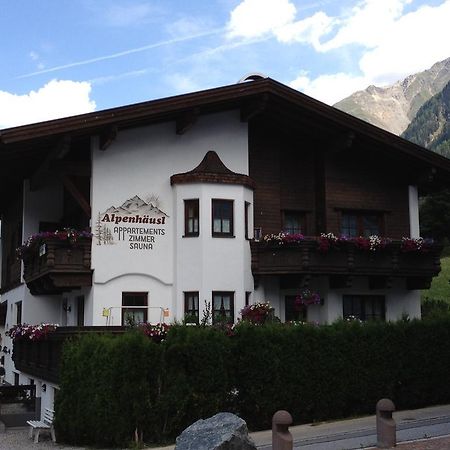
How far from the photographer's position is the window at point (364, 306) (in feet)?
73.3

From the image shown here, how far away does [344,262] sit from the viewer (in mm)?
20844

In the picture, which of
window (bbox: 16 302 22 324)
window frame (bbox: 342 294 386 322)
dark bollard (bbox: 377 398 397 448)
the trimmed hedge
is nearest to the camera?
dark bollard (bbox: 377 398 397 448)

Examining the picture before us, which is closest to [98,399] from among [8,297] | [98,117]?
[98,117]

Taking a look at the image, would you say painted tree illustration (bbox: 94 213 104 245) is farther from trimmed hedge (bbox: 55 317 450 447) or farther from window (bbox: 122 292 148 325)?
trimmed hedge (bbox: 55 317 450 447)

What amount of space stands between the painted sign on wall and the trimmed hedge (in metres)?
5.04

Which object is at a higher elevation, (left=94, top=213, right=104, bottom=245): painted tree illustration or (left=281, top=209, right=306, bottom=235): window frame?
(left=281, top=209, right=306, bottom=235): window frame

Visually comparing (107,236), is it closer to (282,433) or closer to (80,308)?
(80,308)

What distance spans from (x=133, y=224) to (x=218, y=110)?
448 cm

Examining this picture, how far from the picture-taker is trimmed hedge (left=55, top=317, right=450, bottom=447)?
48.0ft

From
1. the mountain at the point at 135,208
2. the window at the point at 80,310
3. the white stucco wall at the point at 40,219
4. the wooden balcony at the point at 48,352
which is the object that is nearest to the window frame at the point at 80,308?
the window at the point at 80,310

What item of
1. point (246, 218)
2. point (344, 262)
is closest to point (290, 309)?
point (344, 262)

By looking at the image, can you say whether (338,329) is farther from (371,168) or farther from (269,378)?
(371,168)

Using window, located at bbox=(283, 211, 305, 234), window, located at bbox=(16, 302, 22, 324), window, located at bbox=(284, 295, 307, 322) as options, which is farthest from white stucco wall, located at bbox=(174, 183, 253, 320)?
window, located at bbox=(16, 302, 22, 324)

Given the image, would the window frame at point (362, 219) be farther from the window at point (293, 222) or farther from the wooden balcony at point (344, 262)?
the wooden balcony at point (344, 262)
